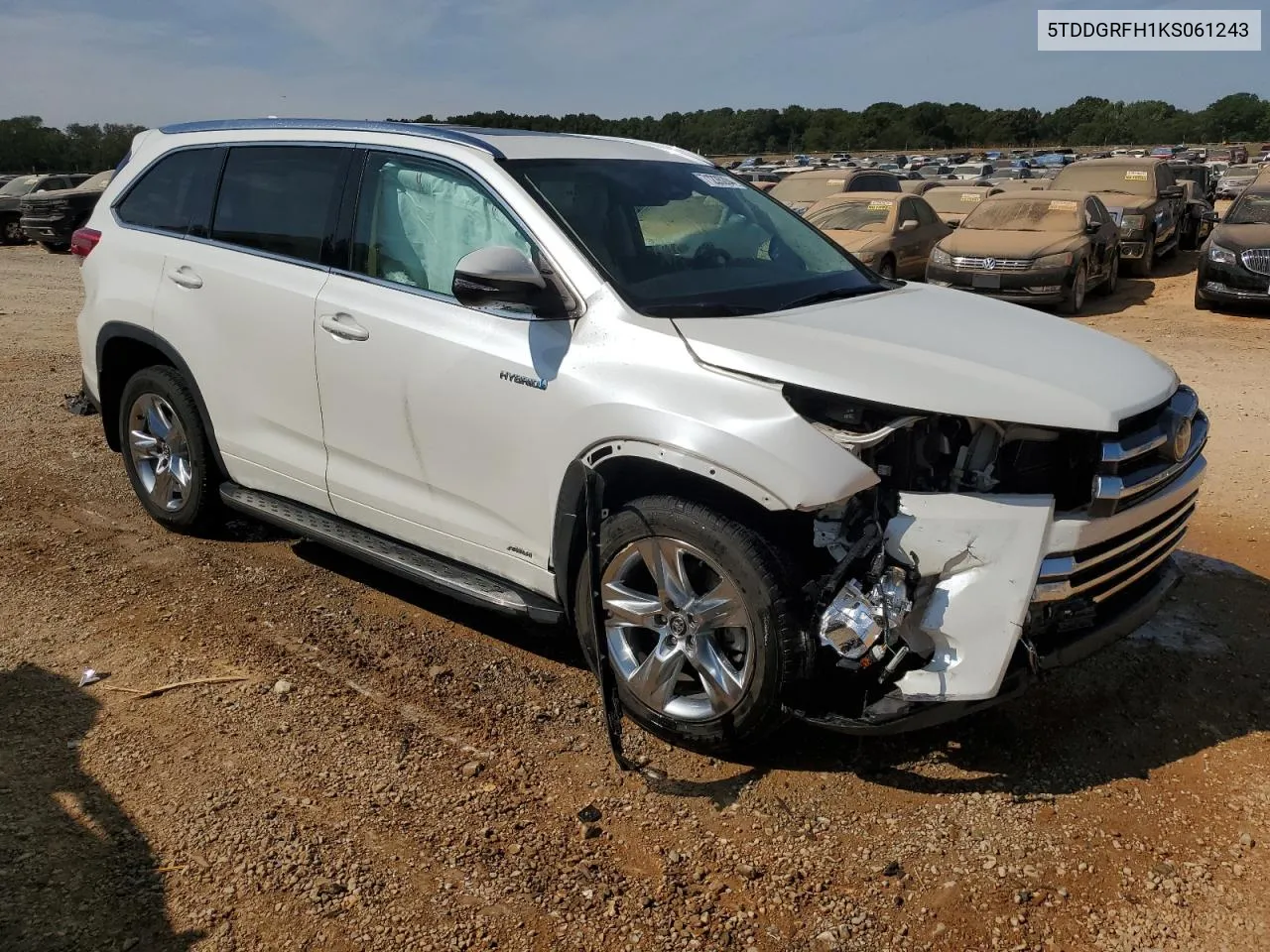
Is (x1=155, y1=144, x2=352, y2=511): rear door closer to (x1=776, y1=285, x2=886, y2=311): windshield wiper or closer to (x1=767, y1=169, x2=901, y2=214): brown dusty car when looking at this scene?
(x1=776, y1=285, x2=886, y2=311): windshield wiper

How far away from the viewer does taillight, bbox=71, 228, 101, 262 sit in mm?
5262

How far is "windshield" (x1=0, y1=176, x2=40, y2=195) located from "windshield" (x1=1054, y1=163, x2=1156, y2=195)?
2444 cm

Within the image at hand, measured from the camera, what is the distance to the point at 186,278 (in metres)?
4.67

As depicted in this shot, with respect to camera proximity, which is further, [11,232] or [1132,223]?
[11,232]

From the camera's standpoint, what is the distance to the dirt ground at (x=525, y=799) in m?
2.68

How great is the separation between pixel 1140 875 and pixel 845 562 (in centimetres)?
119

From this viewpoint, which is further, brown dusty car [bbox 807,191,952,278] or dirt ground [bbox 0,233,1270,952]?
brown dusty car [bbox 807,191,952,278]

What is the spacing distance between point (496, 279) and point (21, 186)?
94.5 feet

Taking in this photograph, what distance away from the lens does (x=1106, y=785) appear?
3268mm

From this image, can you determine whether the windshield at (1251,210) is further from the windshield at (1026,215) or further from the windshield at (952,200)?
the windshield at (952,200)

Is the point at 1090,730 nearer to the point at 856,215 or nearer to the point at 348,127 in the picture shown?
the point at 348,127

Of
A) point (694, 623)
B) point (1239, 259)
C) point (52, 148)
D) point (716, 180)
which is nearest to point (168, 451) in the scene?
point (716, 180)

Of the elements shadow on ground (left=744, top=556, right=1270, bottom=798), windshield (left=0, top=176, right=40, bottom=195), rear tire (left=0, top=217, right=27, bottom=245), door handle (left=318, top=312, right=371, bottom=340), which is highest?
windshield (left=0, top=176, right=40, bottom=195)

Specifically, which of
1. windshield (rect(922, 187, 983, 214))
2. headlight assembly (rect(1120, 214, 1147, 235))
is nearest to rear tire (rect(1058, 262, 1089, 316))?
headlight assembly (rect(1120, 214, 1147, 235))
